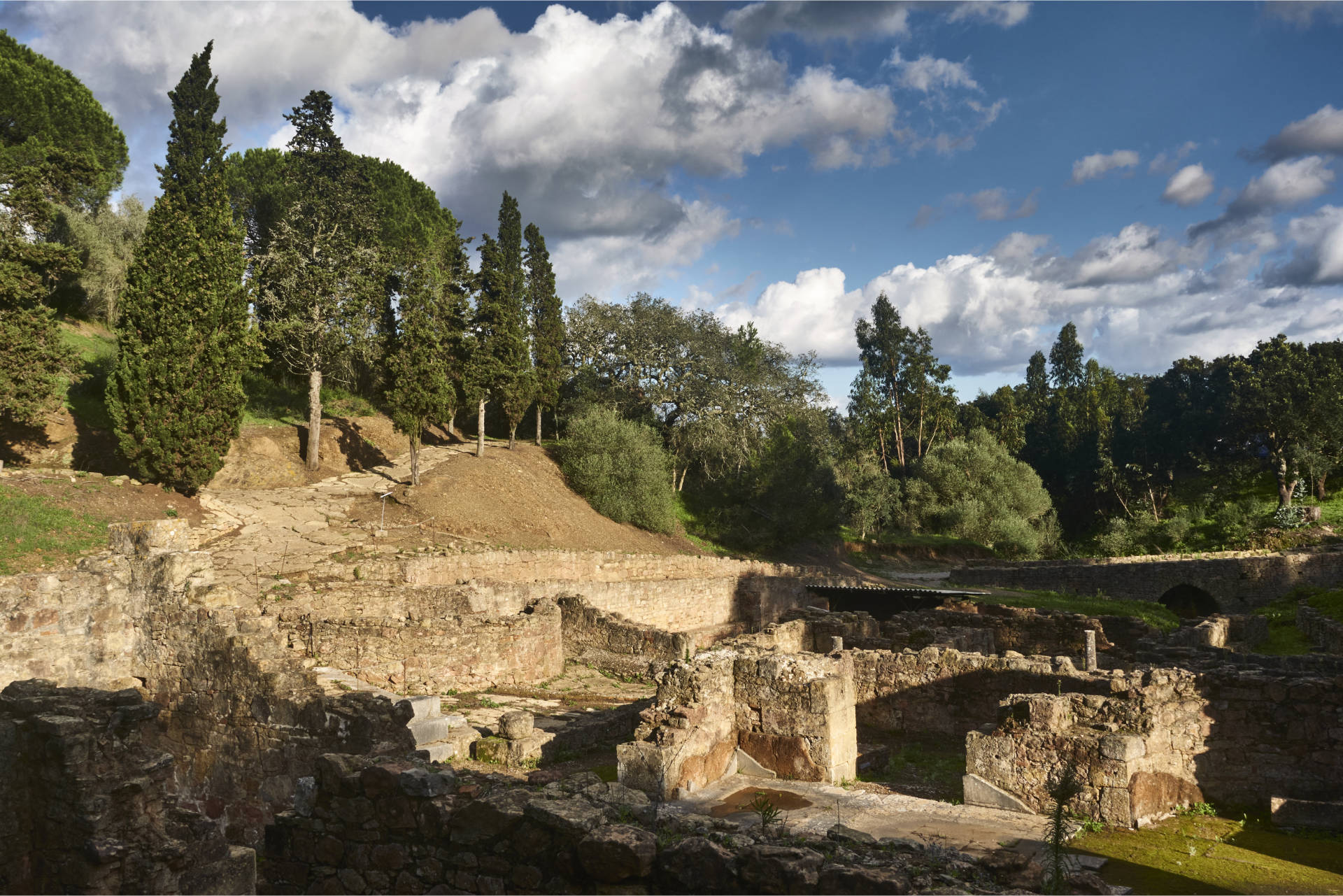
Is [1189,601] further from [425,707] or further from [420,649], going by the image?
[425,707]

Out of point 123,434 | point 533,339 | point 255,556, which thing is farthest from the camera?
point 533,339

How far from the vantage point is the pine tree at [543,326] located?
4431 centimetres

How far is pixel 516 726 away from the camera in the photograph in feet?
36.0

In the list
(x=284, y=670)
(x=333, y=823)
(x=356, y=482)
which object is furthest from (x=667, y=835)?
(x=356, y=482)

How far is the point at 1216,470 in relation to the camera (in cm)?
5462

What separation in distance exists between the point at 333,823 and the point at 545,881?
5.85 ft

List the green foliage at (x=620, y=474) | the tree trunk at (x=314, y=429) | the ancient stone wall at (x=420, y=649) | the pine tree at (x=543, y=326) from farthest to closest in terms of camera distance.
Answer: the pine tree at (x=543, y=326), the green foliage at (x=620, y=474), the tree trunk at (x=314, y=429), the ancient stone wall at (x=420, y=649)

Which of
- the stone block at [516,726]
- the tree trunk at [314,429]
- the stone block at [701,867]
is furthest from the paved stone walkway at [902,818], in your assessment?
the tree trunk at [314,429]

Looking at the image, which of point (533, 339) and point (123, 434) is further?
point (533, 339)

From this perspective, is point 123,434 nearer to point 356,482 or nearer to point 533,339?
point 356,482

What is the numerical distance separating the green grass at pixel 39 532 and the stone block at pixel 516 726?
11.9 metres

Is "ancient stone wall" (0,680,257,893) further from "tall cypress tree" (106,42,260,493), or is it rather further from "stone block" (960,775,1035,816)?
"tall cypress tree" (106,42,260,493)

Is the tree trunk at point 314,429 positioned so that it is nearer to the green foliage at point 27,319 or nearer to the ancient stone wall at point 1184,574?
the green foliage at point 27,319

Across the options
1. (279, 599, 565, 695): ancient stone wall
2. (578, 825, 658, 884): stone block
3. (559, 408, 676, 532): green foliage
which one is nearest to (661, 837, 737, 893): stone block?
(578, 825, 658, 884): stone block
